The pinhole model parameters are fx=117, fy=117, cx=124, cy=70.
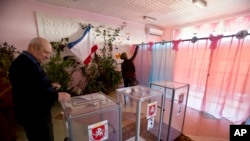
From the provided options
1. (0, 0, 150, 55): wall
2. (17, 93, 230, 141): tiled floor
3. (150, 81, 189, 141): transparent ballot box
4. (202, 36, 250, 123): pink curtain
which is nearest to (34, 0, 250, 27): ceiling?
(0, 0, 150, 55): wall

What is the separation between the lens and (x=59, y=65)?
2678mm

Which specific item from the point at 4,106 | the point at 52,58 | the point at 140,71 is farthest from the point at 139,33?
the point at 4,106

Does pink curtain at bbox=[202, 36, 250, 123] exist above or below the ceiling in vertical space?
below

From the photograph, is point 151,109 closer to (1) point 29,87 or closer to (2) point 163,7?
(1) point 29,87

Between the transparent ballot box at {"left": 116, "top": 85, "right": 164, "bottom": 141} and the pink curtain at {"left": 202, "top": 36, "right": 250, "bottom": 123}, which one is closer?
the transparent ballot box at {"left": 116, "top": 85, "right": 164, "bottom": 141}

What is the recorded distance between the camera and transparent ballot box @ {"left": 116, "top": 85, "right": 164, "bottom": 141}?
1.27 m

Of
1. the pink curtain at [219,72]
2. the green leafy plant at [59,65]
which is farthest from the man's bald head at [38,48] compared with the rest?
the pink curtain at [219,72]

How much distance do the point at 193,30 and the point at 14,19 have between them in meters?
4.80

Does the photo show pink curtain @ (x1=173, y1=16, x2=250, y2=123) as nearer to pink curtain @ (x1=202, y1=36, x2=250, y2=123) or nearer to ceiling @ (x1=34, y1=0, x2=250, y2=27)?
pink curtain @ (x1=202, y1=36, x2=250, y2=123)

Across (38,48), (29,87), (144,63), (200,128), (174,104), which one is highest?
(38,48)

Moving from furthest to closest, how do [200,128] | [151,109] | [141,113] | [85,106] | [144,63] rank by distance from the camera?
[144,63]
[200,128]
[141,113]
[151,109]
[85,106]

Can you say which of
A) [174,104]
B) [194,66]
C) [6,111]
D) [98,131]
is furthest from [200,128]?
[6,111]

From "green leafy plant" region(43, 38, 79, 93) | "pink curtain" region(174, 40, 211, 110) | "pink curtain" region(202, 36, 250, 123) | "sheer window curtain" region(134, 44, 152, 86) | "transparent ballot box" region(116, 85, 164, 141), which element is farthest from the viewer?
"sheer window curtain" region(134, 44, 152, 86)

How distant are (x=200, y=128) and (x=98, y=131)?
2.04 metres
